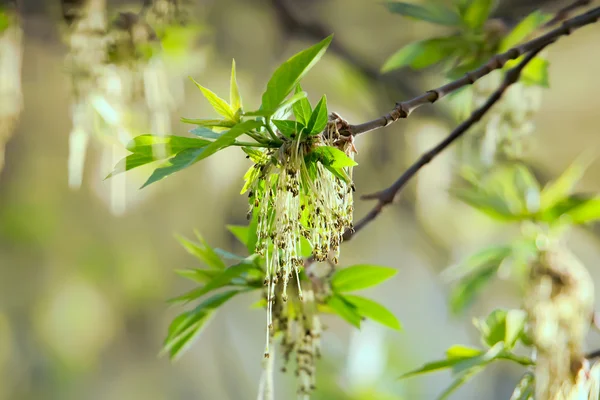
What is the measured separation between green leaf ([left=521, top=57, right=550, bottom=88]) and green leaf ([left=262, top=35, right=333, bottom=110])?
0.42 m

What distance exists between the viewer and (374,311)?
1.66ft

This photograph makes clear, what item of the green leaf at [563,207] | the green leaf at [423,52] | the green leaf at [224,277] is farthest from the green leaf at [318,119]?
the green leaf at [563,207]

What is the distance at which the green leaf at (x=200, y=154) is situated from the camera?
306mm

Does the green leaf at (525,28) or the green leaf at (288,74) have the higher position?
the green leaf at (525,28)

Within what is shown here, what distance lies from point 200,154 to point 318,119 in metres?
0.08

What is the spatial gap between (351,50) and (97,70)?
0.61 m

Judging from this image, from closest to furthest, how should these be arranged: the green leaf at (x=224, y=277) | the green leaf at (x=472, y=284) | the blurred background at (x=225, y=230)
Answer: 1. the green leaf at (x=224, y=277)
2. the green leaf at (x=472, y=284)
3. the blurred background at (x=225, y=230)

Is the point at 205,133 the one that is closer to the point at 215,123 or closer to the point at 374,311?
the point at 215,123

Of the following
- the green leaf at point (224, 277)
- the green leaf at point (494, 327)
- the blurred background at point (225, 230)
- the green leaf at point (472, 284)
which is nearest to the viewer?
the green leaf at point (224, 277)

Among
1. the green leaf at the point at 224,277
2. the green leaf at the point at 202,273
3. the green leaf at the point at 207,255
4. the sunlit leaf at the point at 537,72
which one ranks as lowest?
the green leaf at the point at 224,277

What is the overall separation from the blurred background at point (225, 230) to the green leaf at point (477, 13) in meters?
0.49

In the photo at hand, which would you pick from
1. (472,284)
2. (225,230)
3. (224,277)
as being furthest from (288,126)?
(225,230)

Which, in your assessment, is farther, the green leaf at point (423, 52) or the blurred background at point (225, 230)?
the blurred background at point (225, 230)

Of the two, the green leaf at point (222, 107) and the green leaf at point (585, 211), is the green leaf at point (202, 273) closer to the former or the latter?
the green leaf at point (222, 107)
